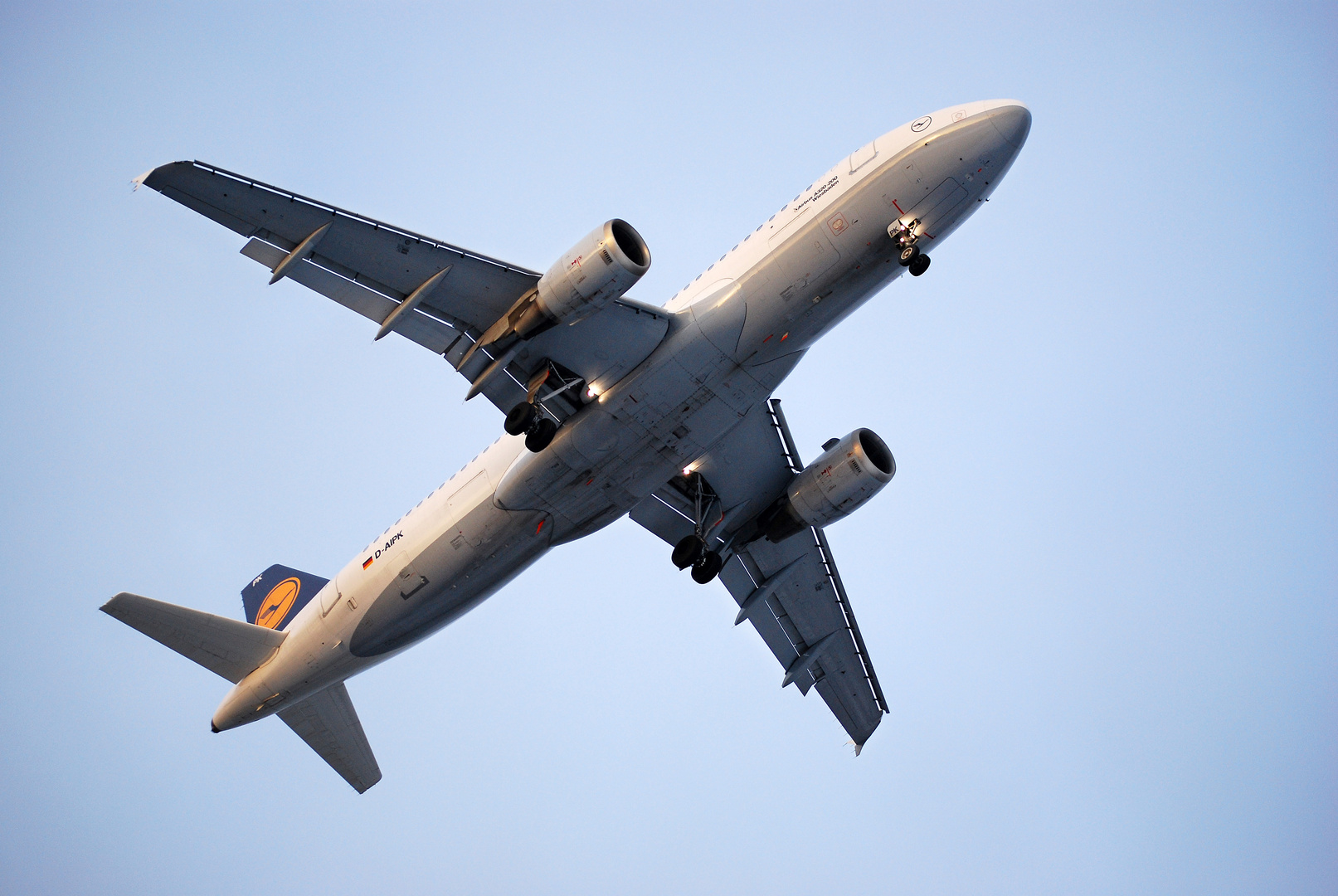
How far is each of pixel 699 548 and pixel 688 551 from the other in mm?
309

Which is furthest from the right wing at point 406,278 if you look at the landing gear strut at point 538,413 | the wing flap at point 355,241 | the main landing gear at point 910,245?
the main landing gear at point 910,245

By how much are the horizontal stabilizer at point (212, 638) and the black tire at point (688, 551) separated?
35.5 feet

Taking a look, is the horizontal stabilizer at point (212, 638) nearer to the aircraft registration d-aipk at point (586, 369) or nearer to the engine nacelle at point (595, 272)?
the aircraft registration d-aipk at point (586, 369)

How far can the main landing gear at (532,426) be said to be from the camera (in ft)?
76.4

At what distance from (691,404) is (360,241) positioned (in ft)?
26.3

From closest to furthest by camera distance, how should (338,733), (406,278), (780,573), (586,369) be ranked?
(406,278), (586,369), (338,733), (780,573)

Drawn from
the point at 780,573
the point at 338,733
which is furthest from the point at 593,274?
the point at 338,733

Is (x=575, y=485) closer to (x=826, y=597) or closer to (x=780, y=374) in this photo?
(x=780, y=374)

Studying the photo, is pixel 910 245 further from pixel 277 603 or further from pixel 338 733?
pixel 338 733

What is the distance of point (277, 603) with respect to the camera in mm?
30328

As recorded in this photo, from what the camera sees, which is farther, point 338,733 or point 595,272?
point 338,733

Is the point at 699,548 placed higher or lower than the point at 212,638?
lower

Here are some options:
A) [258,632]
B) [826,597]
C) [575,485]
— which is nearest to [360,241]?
[575,485]

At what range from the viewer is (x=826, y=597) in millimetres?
31703
